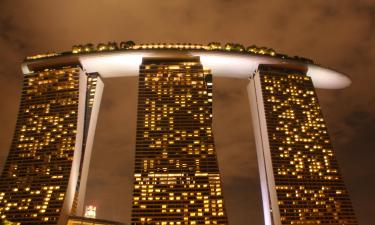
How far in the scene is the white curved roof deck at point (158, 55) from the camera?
480 ft

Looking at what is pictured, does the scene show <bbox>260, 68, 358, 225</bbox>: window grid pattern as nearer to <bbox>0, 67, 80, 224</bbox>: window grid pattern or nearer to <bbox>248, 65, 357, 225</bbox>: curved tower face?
<bbox>248, 65, 357, 225</bbox>: curved tower face

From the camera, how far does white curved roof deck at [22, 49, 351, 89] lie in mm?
146375

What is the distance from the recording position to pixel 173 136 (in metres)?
132

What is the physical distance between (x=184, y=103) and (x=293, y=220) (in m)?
50.8

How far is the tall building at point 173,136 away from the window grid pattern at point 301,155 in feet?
1.08

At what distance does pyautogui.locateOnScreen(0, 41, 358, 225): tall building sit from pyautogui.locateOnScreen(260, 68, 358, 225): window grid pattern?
33 cm

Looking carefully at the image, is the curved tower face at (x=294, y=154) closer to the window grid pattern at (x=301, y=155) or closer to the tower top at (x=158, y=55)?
the window grid pattern at (x=301, y=155)

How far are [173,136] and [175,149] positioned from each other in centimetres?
460

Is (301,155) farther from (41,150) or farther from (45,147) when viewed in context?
(41,150)

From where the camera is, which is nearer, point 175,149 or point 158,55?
point 175,149

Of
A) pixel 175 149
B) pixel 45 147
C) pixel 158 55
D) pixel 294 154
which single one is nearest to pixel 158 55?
pixel 158 55

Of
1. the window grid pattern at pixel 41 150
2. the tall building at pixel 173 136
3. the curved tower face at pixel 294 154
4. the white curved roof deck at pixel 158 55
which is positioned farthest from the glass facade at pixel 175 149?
the window grid pattern at pixel 41 150

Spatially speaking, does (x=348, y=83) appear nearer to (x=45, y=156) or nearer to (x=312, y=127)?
(x=312, y=127)

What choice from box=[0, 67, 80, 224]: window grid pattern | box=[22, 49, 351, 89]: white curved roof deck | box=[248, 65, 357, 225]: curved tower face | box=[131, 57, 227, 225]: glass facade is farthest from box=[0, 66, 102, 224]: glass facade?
box=[248, 65, 357, 225]: curved tower face
